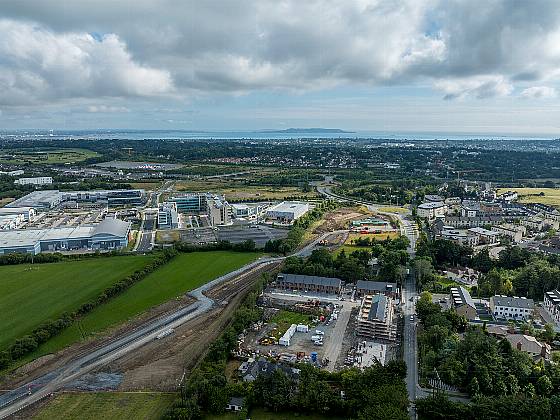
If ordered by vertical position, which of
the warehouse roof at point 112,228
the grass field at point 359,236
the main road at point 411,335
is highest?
the warehouse roof at point 112,228

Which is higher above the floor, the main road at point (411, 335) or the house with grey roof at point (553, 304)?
the house with grey roof at point (553, 304)

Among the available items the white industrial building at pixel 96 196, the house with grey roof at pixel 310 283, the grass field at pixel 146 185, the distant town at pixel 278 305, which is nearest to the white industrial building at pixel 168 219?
the distant town at pixel 278 305

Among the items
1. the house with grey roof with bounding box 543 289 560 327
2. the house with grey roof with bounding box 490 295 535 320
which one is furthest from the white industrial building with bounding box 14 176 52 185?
the house with grey roof with bounding box 543 289 560 327

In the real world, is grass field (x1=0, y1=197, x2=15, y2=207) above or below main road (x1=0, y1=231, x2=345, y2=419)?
above

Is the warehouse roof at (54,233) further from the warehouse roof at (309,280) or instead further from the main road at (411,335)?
the main road at (411,335)

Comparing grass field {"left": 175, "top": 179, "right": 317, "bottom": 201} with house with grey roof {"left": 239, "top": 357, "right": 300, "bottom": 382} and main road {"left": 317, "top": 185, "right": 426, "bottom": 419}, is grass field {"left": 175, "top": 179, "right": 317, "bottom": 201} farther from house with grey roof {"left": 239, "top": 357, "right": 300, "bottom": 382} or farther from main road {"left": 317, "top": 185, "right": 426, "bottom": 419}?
house with grey roof {"left": 239, "top": 357, "right": 300, "bottom": 382}

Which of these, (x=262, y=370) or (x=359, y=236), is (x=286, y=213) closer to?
(x=359, y=236)

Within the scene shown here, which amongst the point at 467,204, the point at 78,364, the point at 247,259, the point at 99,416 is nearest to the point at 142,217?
the point at 247,259
